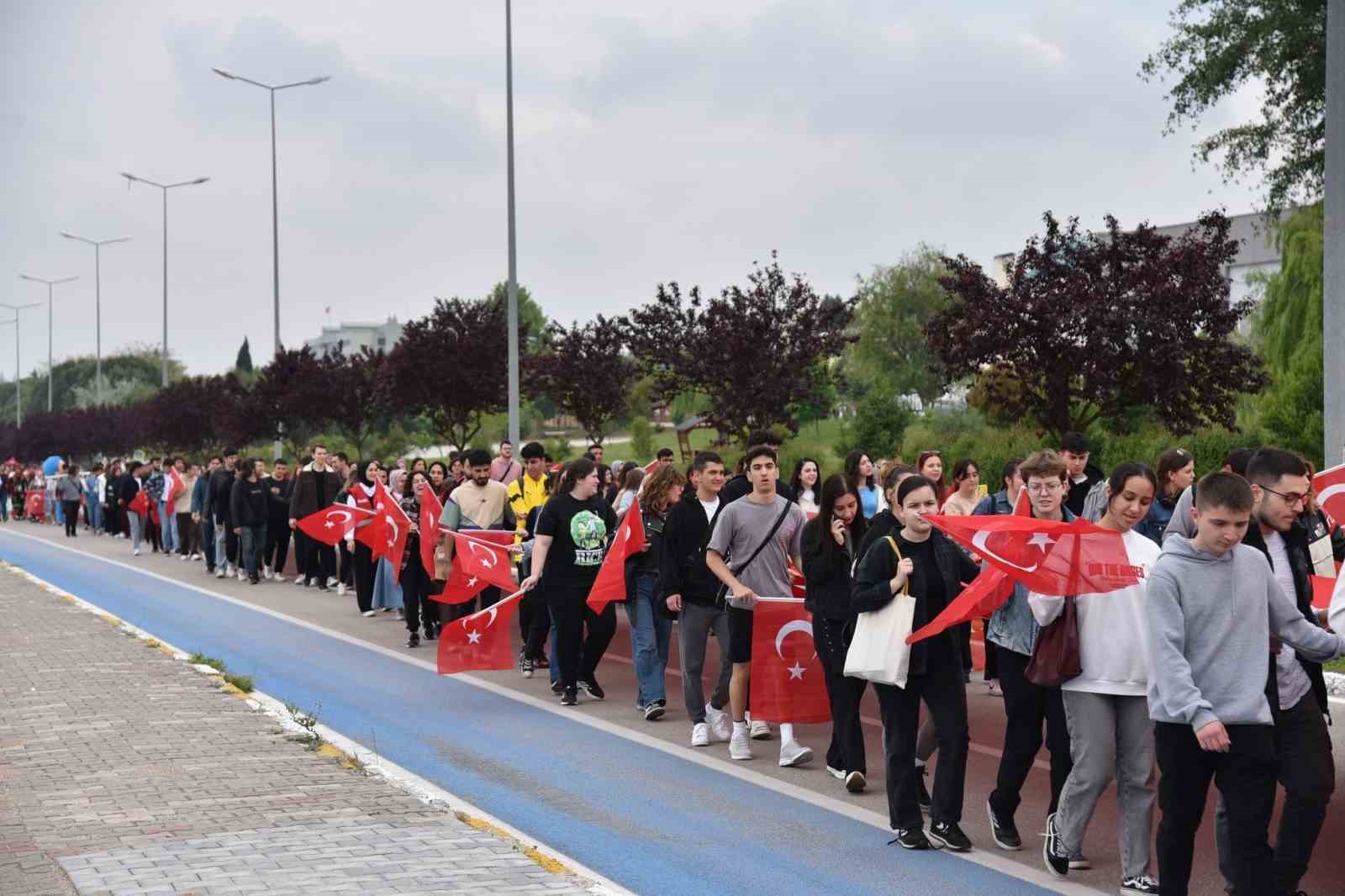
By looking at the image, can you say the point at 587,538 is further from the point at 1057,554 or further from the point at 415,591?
the point at 1057,554

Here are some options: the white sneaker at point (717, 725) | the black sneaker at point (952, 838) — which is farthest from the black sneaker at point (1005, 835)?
the white sneaker at point (717, 725)

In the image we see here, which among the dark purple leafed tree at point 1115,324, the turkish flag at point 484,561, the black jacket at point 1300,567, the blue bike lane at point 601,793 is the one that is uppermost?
the dark purple leafed tree at point 1115,324

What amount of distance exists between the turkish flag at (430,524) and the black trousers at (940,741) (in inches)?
341

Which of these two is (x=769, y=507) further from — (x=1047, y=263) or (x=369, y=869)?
(x=1047, y=263)

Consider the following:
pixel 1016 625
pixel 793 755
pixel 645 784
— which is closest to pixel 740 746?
pixel 793 755

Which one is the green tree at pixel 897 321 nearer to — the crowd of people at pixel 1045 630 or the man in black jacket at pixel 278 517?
the man in black jacket at pixel 278 517

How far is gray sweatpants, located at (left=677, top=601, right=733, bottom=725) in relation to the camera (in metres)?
11.7

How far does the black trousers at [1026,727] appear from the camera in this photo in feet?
26.8

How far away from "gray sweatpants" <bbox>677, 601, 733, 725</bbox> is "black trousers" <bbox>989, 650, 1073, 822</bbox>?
352cm

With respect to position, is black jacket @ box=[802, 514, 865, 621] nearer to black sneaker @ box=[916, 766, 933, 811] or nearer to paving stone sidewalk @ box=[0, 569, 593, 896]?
black sneaker @ box=[916, 766, 933, 811]

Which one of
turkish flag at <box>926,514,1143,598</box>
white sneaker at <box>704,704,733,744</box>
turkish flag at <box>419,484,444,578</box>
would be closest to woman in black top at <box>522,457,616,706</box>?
white sneaker at <box>704,704,733,744</box>

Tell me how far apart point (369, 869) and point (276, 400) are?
150 ft

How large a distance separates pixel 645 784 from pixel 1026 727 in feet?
8.96

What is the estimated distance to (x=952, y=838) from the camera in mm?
8312
